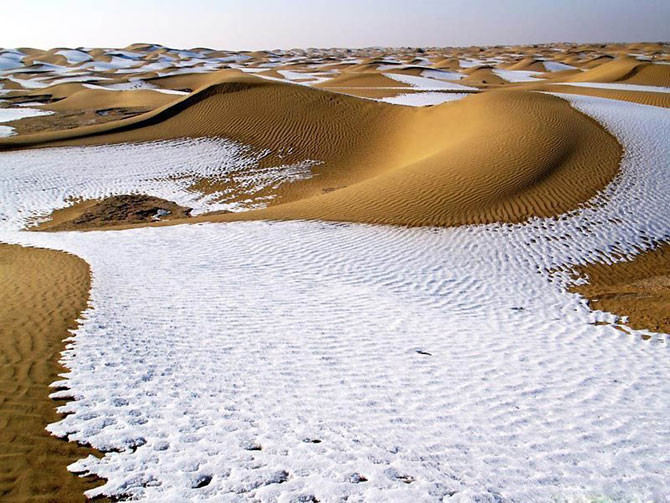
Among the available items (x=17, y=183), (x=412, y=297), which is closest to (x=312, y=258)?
(x=412, y=297)

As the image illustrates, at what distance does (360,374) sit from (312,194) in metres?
15.3

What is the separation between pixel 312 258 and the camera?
11391 millimetres

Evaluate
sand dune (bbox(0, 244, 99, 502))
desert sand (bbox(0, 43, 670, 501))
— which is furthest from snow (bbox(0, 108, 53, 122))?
sand dune (bbox(0, 244, 99, 502))

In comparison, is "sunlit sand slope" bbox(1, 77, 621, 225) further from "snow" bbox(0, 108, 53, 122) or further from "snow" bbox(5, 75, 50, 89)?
"snow" bbox(5, 75, 50, 89)

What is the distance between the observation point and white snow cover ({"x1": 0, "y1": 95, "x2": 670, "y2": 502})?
13.5 ft

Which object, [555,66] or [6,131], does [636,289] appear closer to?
[6,131]

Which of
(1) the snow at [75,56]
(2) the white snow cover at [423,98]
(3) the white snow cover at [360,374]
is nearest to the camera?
(3) the white snow cover at [360,374]

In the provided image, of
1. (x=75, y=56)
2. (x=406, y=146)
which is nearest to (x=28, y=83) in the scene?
(x=75, y=56)

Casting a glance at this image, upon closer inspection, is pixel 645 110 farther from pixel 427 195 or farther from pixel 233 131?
pixel 233 131

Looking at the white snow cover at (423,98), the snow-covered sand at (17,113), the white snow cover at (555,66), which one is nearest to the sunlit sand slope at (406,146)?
→ the white snow cover at (423,98)

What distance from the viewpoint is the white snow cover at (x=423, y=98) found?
33.4 m

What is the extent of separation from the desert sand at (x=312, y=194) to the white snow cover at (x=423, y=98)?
1.01 feet

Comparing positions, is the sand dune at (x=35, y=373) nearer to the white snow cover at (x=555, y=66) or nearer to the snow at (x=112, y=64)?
the white snow cover at (x=555, y=66)

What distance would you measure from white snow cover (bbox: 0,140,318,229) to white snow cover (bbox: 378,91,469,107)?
12.7 metres
